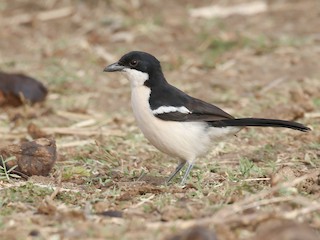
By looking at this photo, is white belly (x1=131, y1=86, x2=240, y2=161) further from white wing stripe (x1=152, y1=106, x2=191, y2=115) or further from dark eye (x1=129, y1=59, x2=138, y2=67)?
dark eye (x1=129, y1=59, x2=138, y2=67)

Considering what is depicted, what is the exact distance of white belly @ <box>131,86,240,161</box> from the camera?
20.1ft

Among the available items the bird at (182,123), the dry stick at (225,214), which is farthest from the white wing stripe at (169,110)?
the dry stick at (225,214)

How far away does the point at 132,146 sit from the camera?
24.6 feet

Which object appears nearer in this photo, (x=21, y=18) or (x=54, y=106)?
(x=54, y=106)

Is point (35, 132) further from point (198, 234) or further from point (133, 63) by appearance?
point (198, 234)

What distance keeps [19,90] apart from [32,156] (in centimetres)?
284

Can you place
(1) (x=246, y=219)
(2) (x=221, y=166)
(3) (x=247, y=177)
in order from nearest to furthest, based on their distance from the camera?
(1) (x=246, y=219)
(3) (x=247, y=177)
(2) (x=221, y=166)

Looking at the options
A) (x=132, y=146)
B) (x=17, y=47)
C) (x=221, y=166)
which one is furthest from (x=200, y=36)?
(x=221, y=166)

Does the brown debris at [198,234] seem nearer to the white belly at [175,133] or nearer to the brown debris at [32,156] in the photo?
the white belly at [175,133]

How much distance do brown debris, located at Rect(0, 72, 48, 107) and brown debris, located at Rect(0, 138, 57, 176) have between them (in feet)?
8.59

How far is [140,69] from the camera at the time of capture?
21.5 feet

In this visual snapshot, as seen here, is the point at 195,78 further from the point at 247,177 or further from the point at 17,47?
the point at 247,177

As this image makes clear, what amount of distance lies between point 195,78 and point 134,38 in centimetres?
214

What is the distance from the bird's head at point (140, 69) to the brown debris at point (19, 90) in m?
2.46
